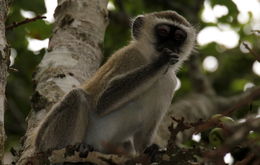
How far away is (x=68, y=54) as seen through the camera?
22.5 ft

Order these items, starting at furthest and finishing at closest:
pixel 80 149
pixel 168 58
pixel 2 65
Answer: pixel 168 58 < pixel 80 149 < pixel 2 65

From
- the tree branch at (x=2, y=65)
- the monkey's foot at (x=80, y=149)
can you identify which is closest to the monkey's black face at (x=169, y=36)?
the monkey's foot at (x=80, y=149)

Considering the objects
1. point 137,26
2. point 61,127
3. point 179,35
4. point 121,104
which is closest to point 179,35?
point 179,35

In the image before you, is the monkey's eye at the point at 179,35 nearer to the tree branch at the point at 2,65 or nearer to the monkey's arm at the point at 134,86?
the monkey's arm at the point at 134,86

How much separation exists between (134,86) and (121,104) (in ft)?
0.94

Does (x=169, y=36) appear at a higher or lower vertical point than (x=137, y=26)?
lower

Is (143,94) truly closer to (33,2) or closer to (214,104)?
(33,2)

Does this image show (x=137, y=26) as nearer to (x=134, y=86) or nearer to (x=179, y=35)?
(x=179, y=35)

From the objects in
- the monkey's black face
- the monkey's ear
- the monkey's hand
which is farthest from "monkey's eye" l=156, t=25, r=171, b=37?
the monkey's hand

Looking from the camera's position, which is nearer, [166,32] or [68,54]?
[68,54]

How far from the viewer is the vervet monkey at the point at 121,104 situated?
239 inches

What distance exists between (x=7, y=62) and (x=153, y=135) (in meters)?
2.49

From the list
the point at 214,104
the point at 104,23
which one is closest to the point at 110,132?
the point at 104,23

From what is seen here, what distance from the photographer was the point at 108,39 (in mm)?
11320
